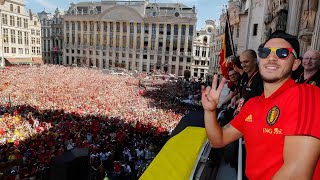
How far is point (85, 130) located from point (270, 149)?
13.3 metres

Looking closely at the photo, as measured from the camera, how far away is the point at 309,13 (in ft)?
30.0

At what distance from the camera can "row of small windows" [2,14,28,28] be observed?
54.8 m

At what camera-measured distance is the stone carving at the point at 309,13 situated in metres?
8.72

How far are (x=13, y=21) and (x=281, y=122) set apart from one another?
66.7 meters

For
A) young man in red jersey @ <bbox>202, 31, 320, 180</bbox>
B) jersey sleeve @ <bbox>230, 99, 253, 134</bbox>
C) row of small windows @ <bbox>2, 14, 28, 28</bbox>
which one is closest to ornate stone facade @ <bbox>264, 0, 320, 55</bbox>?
jersey sleeve @ <bbox>230, 99, 253, 134</bbox>

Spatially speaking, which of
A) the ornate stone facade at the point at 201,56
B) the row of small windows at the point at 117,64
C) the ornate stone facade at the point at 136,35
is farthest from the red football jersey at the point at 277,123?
the ornate stone facade at the point at 201,56

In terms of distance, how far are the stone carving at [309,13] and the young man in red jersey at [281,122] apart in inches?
313

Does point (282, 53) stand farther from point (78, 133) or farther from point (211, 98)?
point (78, 133)

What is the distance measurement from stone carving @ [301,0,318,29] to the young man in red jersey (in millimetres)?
7945

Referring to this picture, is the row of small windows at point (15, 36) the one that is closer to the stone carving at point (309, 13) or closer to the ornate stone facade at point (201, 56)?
the ornate stone facade at point (201, 56)

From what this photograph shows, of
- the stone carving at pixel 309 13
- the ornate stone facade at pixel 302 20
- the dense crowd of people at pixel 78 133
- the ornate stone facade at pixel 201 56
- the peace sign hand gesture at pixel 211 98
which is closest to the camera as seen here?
the peace sign hand gesture at pixel 211 98

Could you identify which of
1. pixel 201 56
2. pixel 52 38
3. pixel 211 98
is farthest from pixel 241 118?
pixel 52 38

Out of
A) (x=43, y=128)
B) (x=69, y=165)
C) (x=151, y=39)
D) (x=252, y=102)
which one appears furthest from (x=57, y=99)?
(x=151, y=39)

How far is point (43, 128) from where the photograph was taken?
14227 millimetres
